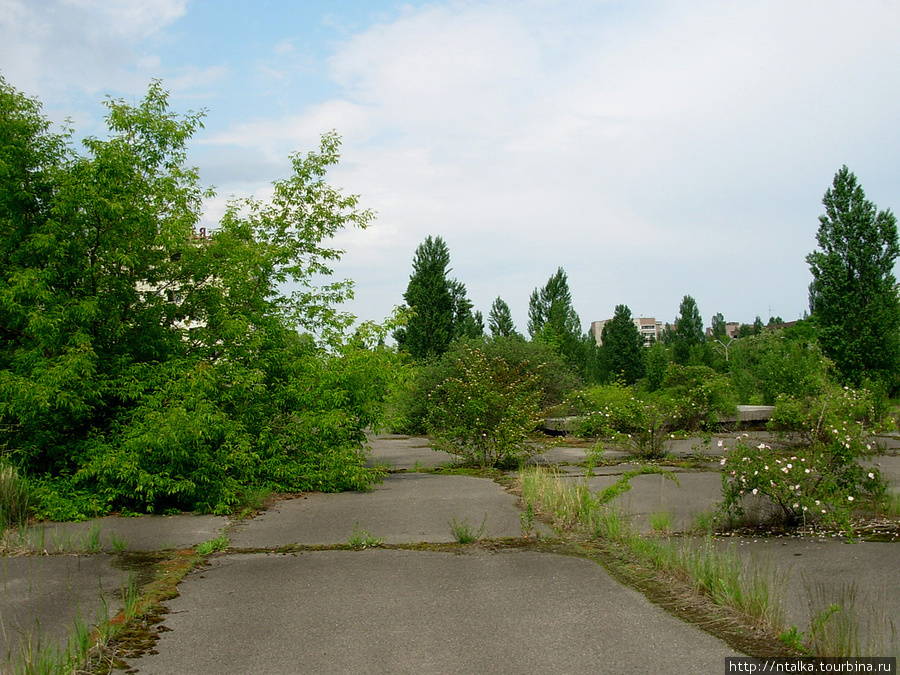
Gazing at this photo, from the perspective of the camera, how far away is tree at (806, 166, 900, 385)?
101ft

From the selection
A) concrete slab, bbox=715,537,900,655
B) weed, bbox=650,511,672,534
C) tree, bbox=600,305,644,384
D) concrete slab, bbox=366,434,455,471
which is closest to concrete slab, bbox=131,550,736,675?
concrete slab, bbox=715,537,900,655

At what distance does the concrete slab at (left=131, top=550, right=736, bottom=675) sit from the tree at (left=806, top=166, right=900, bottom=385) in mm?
29573

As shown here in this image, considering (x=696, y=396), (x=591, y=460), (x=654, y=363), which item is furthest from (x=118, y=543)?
(x=654, y=363)

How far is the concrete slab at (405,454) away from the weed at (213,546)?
525 cm

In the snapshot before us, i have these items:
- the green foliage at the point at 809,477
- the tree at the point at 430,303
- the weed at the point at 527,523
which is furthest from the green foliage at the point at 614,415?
the tree at the point at 430,303

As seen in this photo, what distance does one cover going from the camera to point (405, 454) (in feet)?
63.3

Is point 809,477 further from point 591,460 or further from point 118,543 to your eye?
point 118,543

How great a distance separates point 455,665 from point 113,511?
6.50 metres

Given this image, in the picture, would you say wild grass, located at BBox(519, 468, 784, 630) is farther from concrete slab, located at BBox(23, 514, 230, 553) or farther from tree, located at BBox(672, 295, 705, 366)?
tree, located at BBox(672, 295, 705, 366)

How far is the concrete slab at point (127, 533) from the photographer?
23.0ft

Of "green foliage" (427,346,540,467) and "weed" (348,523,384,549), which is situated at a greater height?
"green foliage" (427,346,540,467)

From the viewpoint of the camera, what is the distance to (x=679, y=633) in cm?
460

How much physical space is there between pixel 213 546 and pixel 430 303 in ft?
92.6

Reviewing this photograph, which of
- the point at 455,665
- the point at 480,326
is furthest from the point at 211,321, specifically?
the point at 480,326
